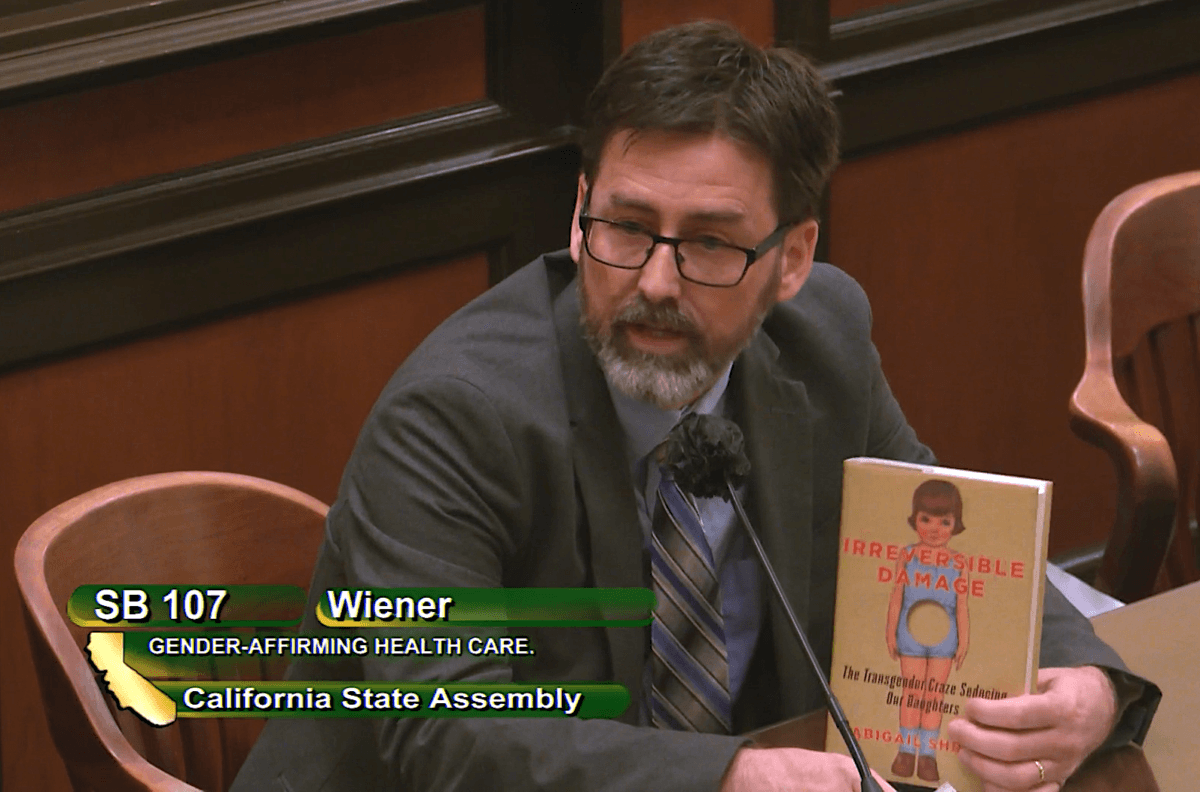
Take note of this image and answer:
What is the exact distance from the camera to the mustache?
5.33 feet

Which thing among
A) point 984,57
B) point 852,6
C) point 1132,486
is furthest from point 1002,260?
point 1132,486

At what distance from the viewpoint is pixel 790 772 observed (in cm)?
144

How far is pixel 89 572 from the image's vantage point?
174 centimetres

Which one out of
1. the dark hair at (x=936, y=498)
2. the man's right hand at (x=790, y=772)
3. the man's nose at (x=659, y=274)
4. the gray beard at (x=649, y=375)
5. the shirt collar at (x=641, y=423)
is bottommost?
the man's right hand at (x=790, y=772)

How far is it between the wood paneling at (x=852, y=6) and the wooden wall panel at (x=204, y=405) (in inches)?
31.6

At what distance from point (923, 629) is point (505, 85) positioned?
4.50ft

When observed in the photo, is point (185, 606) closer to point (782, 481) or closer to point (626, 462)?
point (626, 462)

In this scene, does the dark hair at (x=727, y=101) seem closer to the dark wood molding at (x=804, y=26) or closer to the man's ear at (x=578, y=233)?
the man's ear at (x=578, y=233)

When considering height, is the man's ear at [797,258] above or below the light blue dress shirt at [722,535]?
above

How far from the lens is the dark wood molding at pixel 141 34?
2168mm

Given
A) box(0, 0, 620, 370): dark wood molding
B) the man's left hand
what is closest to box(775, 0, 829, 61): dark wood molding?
box(0, 0, 620, 370): dark wood molding

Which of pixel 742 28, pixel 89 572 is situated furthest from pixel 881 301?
pixel 89 572

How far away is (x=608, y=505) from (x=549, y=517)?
2.3 inches

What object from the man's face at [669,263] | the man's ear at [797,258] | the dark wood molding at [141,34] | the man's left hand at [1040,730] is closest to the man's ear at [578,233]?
the man's face at [669,263]
